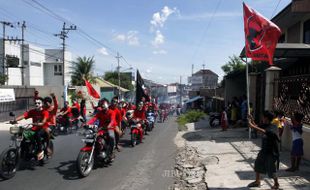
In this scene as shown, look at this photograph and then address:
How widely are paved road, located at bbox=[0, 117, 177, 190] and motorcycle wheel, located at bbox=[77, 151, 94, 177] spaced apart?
5.1 inches

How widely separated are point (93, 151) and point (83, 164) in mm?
477

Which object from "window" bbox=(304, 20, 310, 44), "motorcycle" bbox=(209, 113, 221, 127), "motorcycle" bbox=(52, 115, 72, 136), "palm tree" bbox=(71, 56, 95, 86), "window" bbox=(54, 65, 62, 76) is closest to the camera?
"motorcycle" bbox=(52, 115, 72, 136)

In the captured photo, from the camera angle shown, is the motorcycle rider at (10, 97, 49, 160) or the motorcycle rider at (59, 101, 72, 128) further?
the motorcycle rider at (59, 101, 72, 128)

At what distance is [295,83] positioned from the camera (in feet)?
28.9

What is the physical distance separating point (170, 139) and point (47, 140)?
623 cm

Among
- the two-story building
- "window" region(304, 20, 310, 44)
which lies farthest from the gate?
"window" region(304, 20, 310, 44)

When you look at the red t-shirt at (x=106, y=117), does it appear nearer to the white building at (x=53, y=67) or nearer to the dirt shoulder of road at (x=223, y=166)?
the dirt shoulder of road at (x=223, y=166)

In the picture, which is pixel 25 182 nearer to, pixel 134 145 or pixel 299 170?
pixel 134 145

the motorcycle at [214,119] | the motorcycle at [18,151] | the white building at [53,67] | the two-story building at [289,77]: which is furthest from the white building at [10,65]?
the motorcycle at [18,151]

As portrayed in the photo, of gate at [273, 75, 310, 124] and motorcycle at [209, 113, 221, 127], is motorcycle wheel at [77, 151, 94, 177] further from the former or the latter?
motorcycle at [209, 113, 221, 127]

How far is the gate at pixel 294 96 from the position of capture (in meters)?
8.10

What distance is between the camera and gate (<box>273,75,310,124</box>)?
8.10 meters

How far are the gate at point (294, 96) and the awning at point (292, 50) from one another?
6.07ft

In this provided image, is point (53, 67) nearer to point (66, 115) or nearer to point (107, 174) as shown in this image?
point (66, 115)
